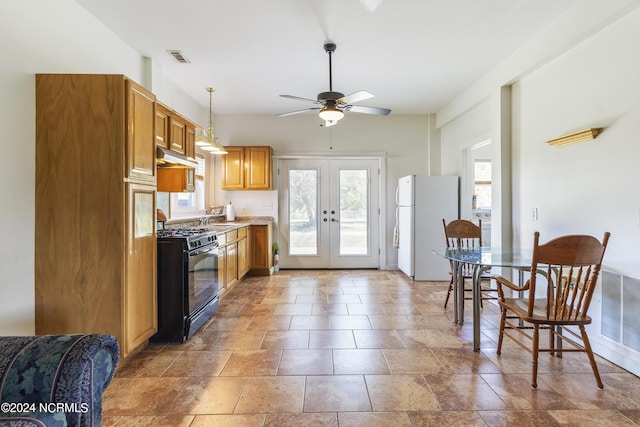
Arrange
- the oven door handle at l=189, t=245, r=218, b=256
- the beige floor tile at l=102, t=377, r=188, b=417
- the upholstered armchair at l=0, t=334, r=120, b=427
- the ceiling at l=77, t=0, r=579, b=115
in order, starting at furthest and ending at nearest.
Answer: the oven door handle at l=189, t=245, r=218, b=256
the ceiling at l=77, t=0, r=579, b=115
the beige floor tile at l=102, t=377, r=188, b=417
the upholstered armchair at l=0, t=334, r=120, b=427

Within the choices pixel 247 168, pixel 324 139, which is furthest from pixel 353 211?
pixel 247 168

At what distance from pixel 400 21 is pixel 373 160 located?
9.91ft

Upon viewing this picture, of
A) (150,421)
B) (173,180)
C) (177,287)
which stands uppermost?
Answer: (173,180)

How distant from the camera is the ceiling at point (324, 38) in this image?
2588 millimetres

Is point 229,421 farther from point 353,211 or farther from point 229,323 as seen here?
point 353,211

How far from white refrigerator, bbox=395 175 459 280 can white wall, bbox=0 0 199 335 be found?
4179mm

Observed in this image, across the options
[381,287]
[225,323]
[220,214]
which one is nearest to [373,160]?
[381,287]

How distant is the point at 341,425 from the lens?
5.61 feet

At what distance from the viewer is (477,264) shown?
2400mm

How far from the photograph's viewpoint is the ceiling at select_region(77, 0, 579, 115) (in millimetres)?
2588

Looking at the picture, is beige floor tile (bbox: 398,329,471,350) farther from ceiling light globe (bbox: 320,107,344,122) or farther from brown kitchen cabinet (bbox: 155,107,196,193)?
brown kitchen cabinet (bbox: 155,107,196,193)

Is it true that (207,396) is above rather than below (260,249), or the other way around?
below

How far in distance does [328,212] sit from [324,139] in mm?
1263

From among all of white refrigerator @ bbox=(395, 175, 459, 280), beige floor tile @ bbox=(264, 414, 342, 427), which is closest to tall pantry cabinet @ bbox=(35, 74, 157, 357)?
beige floor tile @ bbox=(264, 414, 342, 427)
